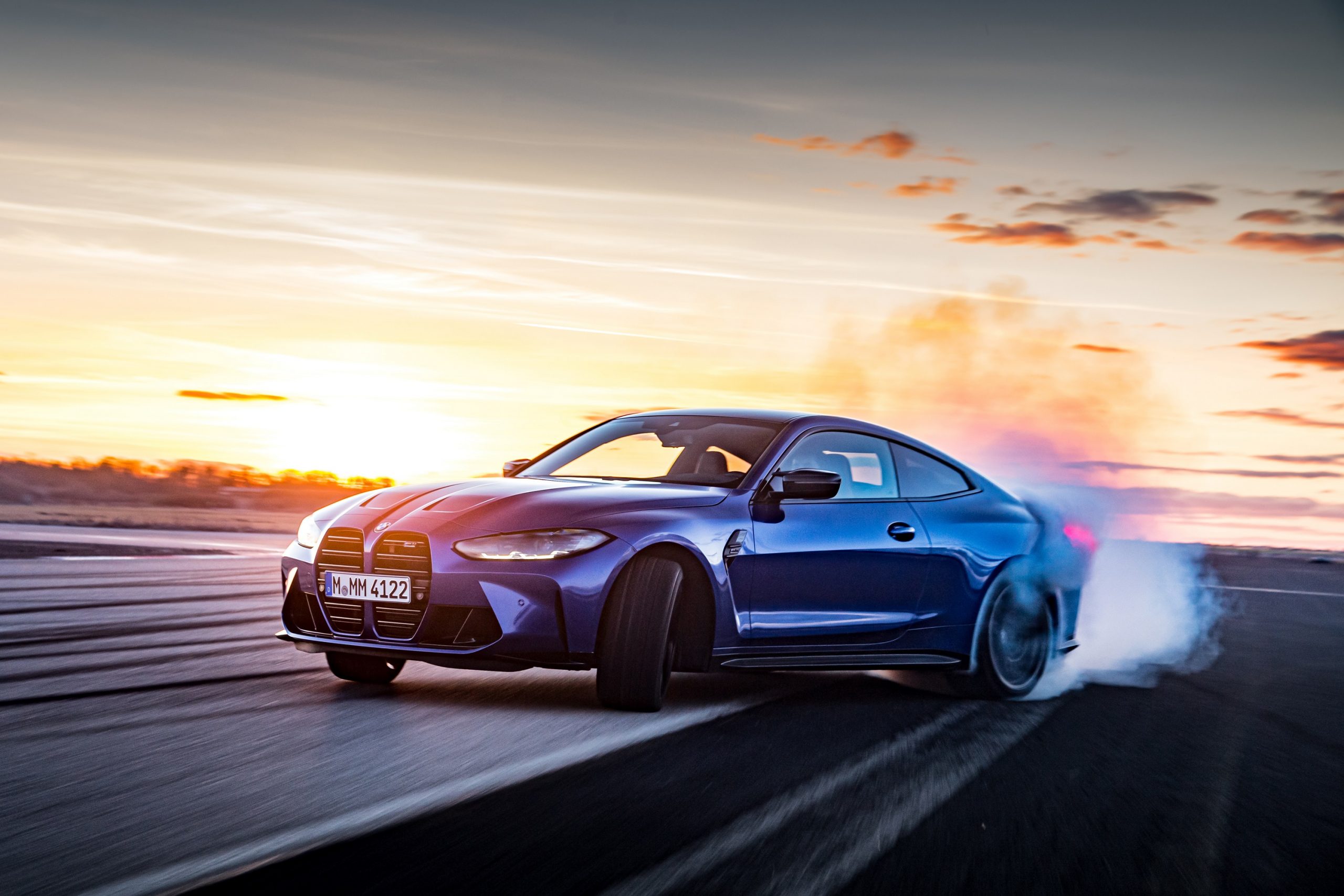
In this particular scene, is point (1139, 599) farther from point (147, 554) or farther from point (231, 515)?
point (231, 515)

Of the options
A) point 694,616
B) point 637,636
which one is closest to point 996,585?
point 694,616

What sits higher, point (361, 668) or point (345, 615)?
point (345, 615)

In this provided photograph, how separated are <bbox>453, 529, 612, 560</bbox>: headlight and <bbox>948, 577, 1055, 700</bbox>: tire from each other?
2.77 metres

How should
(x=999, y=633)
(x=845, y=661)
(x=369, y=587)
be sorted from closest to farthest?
(x=369, y=587), (x=845, y=661), (x=999, y=633)

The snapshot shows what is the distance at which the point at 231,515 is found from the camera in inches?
1480

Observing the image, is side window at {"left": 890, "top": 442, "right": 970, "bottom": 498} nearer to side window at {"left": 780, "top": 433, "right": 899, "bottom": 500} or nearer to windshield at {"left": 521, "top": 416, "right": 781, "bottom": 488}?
side window at {"left": 780, "top": 433, "right": 899, "bottom": 500}

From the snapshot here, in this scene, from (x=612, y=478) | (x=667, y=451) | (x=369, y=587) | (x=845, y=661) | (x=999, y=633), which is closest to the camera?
(x=369, y=587)

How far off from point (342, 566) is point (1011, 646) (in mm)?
3950

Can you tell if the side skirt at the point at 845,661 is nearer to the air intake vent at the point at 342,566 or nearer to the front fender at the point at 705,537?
the front fender at the point at 705,537

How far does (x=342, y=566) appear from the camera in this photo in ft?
22.2

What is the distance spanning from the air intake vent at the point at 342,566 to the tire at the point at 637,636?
3.88 feet

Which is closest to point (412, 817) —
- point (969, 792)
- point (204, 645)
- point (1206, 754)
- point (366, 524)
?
point (969, 792)

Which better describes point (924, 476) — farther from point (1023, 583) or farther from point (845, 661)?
point (845, 661)

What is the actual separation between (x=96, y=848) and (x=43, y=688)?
10.7 ft
